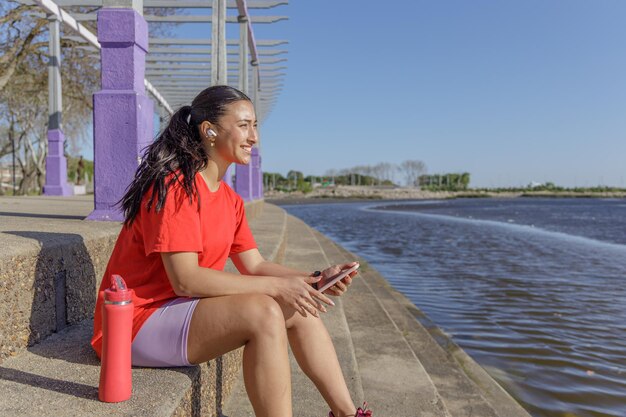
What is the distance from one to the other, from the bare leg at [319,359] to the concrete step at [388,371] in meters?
0.72

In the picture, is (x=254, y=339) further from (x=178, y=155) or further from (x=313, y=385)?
(x=313, y=385)

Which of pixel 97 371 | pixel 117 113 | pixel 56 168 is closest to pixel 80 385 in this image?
pixel 97 371

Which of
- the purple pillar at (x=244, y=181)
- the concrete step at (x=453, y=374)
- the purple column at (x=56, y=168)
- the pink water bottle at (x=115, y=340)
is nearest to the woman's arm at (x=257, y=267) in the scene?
the pink water bottle at (x=115, y=340)

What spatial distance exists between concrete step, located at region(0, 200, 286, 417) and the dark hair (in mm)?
565

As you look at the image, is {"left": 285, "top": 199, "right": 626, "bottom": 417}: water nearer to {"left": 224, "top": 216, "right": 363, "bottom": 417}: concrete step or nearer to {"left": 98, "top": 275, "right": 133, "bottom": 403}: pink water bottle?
{"left": 224, "top": 216, "right": 363, "bottom": 417}: concrete step

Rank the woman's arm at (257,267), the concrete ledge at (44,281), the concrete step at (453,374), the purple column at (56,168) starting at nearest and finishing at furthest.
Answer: the concrete ledge at (44,281) → the woman's arm at (257,267) → the concrete step at (453,374) → the purple column at (56,168)

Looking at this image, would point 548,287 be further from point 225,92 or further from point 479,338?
point 225,92

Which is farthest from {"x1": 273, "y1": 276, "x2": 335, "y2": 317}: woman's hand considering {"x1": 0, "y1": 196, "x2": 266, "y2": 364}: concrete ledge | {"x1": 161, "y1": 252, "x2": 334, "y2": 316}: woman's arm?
{"x1": 0, "y1": 196, "x2": 266, "y2": 364}: concrete ledge

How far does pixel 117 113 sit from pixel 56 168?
815cm

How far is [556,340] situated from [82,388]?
4.61m

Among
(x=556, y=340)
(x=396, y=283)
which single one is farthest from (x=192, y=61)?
(x=556, y=340)

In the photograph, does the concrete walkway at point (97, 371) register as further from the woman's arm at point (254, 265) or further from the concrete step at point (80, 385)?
the woman's arm at point (254, 265)

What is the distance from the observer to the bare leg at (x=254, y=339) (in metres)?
1.71

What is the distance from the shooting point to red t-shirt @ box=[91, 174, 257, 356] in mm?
1712
